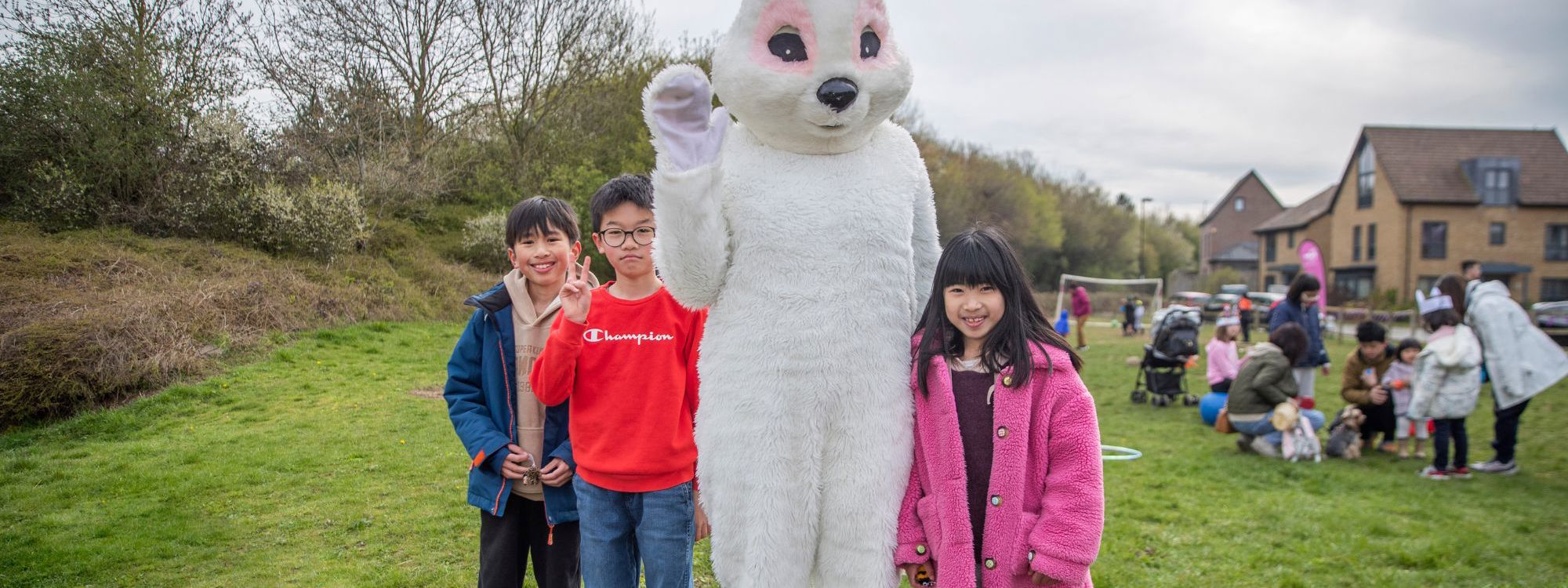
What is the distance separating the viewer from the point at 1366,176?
33.6 meters

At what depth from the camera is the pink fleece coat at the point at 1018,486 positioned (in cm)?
212

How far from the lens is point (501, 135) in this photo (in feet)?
61.4

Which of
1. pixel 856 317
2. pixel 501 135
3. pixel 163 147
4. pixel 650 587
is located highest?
pixel 501 135

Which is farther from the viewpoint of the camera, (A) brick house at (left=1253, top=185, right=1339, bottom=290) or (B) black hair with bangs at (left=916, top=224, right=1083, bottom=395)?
(A) brick house at (left=1253, top=185, right=1339, bottom=290)

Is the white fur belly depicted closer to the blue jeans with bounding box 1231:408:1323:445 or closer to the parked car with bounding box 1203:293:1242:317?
the blue jeans with bounding box 1231:408:1323:445

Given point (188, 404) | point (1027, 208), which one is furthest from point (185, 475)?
point (1027, 208)

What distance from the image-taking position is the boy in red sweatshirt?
8.18 ft

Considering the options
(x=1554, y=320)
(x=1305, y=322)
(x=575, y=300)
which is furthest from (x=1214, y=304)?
(x=575, y=300)

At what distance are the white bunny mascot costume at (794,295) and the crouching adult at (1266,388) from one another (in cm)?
664

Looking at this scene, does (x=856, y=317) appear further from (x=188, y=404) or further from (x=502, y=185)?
(x=502, y=185)

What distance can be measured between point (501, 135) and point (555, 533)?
57.1ft

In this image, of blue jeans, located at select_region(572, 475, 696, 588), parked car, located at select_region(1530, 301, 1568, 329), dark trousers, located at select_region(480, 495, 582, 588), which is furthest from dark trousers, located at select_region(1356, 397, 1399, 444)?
parked car, located at select_region(1530, 301, 1568, 329)

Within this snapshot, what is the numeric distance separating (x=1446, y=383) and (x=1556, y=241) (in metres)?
33.2

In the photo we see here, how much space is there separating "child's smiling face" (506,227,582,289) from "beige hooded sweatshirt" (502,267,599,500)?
8 centimetres
